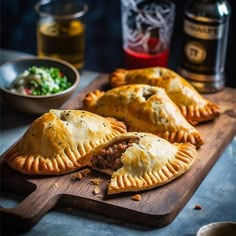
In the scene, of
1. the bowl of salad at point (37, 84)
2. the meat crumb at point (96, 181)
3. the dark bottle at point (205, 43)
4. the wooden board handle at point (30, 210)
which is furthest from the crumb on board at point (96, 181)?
the dark bottle at point (205, 43)

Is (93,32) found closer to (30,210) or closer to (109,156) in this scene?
(109,156)

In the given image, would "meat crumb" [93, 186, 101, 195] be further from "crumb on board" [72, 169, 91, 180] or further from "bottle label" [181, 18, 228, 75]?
"bottle label" [181, 18, 228, 75]

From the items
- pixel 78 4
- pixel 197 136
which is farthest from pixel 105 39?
pixel 197 136

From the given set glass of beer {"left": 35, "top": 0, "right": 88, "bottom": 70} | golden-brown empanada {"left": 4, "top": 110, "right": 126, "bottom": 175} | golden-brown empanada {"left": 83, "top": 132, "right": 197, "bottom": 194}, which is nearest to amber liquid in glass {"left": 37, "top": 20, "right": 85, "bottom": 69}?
glass of beer {"left": 35, "top": 0, "right": 88, "bottom": 70}

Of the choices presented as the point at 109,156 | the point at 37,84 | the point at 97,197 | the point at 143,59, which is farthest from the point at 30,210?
the point at 143,59

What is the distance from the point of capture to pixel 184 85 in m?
2.15

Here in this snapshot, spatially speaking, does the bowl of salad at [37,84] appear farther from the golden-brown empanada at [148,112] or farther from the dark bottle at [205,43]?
the dark bottle at [205,43]

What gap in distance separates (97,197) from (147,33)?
0.91 m

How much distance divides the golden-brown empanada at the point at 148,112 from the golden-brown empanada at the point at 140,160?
0.07m

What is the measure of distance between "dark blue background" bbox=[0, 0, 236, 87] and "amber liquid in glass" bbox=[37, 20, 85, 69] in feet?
1.67

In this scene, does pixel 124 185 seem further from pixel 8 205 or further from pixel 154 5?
pixel 154 5

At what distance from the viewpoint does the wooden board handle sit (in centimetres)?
165

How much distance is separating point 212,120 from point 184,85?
0.15m

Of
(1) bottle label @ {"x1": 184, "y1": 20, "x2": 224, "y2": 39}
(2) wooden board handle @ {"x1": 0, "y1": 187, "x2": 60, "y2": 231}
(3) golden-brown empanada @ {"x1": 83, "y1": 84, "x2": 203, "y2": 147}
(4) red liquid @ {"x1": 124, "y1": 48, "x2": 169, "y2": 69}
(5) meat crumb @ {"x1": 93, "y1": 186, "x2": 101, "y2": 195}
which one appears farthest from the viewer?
(4) red liquid @ {"x1": 124, "y1": 48, "x2": 169, "y2": 69}
